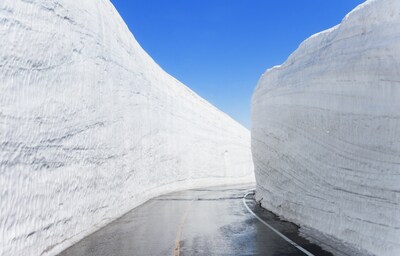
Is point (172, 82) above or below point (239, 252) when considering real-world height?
above

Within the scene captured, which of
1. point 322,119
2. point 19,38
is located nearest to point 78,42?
point 19,38

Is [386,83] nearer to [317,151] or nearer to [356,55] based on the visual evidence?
[356,55]

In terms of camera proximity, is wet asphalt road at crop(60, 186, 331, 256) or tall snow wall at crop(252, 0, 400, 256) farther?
wet asphalt road at crop(60, 186, 331, 256)

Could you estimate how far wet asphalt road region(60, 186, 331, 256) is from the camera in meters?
9.32

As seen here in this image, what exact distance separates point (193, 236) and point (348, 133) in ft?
15.6

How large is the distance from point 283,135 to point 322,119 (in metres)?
4.58

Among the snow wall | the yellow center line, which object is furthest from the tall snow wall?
the snow wall

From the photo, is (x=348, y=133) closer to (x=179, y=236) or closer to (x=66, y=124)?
(x=179, y=236)

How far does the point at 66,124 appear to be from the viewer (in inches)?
438

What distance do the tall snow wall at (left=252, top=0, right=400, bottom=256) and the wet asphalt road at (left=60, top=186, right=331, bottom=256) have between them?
110 cm

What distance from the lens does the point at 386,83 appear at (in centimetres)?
927

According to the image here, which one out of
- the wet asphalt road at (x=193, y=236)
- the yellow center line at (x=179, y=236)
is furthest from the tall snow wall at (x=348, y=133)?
the yellow center line at (x=179, y=236)

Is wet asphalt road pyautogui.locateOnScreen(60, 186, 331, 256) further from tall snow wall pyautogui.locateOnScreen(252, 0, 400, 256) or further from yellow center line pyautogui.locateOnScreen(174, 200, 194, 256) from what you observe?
tall snow wall pyautogui.locateOnScreen(252, 0, 400, 256)

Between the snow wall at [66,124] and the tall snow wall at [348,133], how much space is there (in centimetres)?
662
